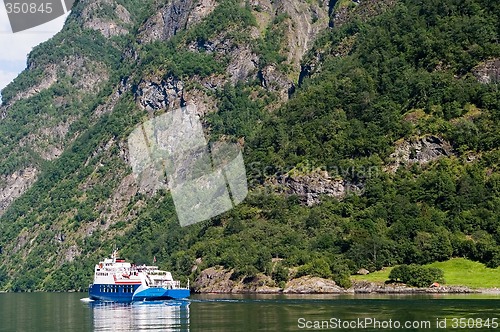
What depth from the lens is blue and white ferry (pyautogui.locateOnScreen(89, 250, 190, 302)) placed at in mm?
165625

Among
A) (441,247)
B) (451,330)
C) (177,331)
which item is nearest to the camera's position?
(451,330)

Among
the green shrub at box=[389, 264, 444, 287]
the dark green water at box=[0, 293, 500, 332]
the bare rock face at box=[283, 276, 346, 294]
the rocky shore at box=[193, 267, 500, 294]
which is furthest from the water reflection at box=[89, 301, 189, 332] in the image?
the green shrub at box=[389, 264, 444, 287]

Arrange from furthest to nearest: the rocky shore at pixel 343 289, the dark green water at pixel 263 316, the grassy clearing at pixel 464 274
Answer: the grassy clearing at pixel 464 274
the rocky shore at pixel 343 289
the dark green water at pixel 263 316

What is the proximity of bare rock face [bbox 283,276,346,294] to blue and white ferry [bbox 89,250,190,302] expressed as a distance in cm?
2896

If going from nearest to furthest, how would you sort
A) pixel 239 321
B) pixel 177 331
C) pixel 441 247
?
pixel 177 331
pixel 239 321
pixel 441 247

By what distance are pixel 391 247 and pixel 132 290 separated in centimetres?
6598

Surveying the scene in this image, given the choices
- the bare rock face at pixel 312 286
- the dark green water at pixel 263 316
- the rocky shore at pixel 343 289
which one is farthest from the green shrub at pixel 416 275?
the dark green water at pixel 263 316

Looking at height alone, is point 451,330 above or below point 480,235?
below

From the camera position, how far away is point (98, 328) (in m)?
105

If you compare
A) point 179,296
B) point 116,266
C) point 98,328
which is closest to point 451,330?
point 98,328

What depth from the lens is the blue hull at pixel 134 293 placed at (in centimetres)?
16450

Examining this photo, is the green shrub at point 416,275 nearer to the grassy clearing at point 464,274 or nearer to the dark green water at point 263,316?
the grassy clearing at point 464,274

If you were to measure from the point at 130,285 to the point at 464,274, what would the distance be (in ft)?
240

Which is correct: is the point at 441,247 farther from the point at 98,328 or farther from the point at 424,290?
the point at 98,328
